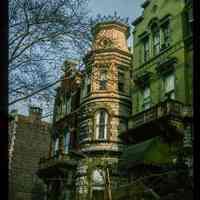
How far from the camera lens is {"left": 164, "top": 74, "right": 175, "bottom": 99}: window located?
74.4ft

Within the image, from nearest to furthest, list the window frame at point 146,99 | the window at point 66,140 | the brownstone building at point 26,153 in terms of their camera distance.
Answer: the window frame at point 146,99, the window at point 66,140, the brownstone building at point 26,153

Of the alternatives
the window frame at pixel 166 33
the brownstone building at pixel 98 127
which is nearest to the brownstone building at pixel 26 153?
the brownstone building at pixel 98 127

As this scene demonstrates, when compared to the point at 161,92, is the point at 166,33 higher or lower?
higher

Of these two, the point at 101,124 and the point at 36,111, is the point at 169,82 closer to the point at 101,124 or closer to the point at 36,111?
the point at 101,124

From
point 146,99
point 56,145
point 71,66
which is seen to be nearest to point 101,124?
point 146,99

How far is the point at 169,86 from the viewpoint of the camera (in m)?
23.0

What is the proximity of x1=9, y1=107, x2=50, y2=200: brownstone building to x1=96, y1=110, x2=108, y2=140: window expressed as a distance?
12220mm

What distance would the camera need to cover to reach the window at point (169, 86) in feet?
74.4

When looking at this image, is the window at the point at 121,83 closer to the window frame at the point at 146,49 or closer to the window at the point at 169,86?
the window frame at the point at 146,49

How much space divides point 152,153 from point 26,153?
23.7m

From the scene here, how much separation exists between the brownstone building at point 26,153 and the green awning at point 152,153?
19.8m

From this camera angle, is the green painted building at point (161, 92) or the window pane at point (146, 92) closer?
the green painted building at point (161, 92)

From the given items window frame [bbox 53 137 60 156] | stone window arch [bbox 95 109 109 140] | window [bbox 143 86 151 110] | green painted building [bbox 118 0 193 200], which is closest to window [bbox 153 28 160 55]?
green painted building [bbox 118 0 193 200]

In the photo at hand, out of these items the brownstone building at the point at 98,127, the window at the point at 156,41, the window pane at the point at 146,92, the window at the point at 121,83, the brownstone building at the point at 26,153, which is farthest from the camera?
the brownstone building at the point at 26,153
